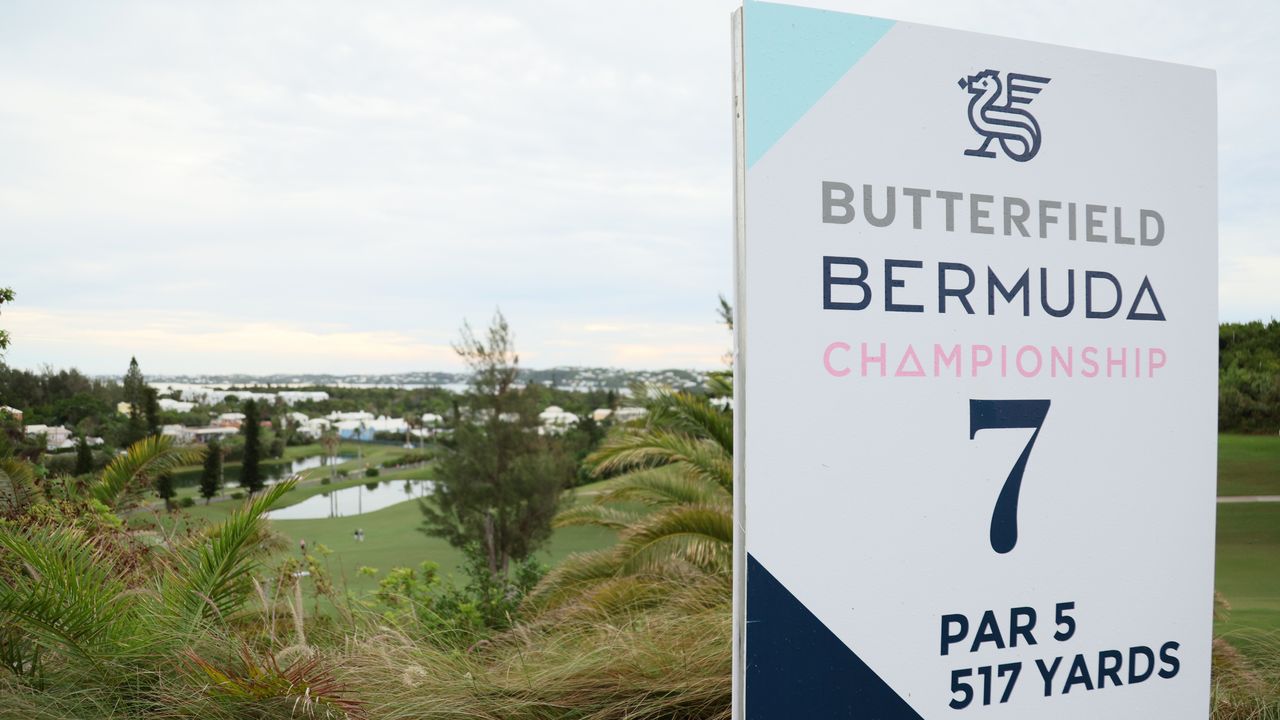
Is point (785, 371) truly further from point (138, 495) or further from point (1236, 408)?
point (1236, 408)

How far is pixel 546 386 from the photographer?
36.3 meters

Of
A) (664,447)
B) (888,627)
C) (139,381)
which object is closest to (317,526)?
(139,381)

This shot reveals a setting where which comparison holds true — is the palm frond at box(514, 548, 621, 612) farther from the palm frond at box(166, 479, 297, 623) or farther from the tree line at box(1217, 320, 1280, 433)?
the tree line at box(1217, 320, 1280, 433)

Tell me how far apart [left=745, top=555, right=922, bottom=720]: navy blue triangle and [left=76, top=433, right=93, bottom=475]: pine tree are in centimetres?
1469

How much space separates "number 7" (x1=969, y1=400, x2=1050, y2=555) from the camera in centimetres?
290

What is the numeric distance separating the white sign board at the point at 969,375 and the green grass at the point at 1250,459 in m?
13.3

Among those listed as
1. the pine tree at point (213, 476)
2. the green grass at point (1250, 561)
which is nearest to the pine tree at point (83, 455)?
the pine tree at point (213, 476)

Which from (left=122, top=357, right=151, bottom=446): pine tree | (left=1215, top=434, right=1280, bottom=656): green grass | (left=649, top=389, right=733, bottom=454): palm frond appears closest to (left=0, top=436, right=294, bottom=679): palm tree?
(left=649, top=389, right=733, bottom=454): palm frond

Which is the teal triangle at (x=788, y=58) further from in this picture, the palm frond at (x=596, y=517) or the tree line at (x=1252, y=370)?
the tree line at (x=1252, y=370)

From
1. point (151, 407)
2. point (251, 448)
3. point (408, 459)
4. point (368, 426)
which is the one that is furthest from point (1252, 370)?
point (408, 459)

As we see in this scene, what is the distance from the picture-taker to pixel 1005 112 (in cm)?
294

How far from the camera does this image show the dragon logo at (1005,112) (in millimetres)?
Answer: 2896

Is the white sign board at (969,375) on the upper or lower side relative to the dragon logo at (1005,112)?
lower

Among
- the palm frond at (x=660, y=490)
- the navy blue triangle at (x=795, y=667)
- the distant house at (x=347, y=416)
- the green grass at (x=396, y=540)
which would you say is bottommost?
the green grass at (x=396, y=540)
